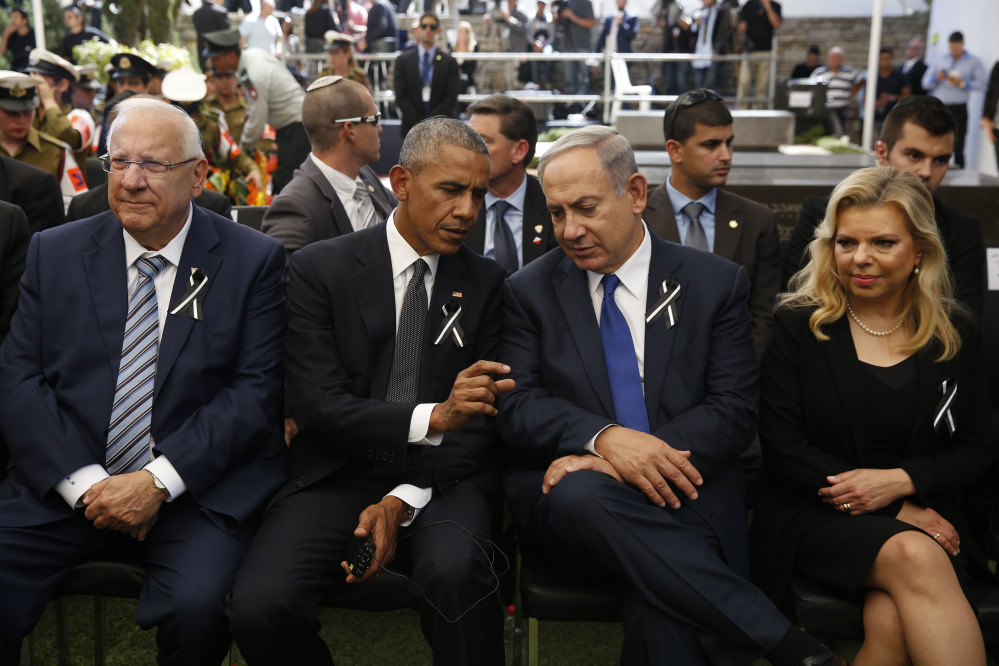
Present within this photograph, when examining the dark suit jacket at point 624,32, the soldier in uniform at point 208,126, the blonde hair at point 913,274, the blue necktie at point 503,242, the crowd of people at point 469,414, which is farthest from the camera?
the dark suit jacket at point 624,32

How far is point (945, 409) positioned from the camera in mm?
2779

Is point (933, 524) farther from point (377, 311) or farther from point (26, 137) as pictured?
point (26, 137)

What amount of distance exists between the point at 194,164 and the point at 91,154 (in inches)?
203

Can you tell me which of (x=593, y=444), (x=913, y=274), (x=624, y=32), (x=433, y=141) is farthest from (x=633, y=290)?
(x=624, y=32)

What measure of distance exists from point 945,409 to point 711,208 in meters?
1.73

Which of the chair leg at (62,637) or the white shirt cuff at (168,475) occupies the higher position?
the white shirt cuff at (168,475)

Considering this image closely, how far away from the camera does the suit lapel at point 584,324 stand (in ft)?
9.20

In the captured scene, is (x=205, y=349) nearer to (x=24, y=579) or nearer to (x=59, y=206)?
(x=24, y=579)

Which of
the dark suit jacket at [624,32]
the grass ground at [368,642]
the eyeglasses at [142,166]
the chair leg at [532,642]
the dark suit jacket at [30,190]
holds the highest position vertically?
the dark suit jacket at [624,32]

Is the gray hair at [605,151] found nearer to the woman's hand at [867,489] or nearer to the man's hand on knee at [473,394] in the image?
the man's hand on knee at [473,394]

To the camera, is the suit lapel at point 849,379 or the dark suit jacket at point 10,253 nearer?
the suit lapel at point 849,379

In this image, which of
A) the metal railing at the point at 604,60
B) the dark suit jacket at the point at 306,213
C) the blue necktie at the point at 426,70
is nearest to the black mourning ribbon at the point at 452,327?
the dark suit jacket at the point at 306,213

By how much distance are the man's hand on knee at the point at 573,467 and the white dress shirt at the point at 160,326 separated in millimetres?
1035

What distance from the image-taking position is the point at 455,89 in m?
10.1
